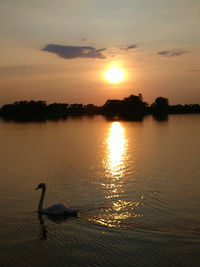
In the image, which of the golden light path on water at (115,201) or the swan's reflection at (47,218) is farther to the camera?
the golden light path on water at (115,201)

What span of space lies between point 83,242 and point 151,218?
280cm

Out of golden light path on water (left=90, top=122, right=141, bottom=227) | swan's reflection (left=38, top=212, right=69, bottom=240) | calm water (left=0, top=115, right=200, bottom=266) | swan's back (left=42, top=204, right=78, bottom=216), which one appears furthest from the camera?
swan's back (left=42, top=204, right=78, bottom=216)

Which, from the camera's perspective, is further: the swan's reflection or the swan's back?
the swan's back

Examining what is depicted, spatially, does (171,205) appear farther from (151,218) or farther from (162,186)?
(162,186)

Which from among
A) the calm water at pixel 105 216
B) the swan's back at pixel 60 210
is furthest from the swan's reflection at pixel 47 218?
the swan's back at pixel 60 210

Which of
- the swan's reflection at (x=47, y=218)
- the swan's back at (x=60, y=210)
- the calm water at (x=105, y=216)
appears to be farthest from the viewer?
the swan's back at (x=60, y=210)

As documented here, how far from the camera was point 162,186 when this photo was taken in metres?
15.1

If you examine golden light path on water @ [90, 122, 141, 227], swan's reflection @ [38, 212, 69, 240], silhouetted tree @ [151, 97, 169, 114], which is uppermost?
silhouetted tree @ [151, 97, 169, 114]

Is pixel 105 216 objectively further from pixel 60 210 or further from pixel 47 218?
pixel 47 218

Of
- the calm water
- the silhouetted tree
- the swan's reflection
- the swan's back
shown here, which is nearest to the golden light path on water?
the calm water

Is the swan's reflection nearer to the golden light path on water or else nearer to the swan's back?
the swan's back

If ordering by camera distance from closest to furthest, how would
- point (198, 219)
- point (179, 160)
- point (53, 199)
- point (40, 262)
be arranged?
point (40, 262)
point (198, 219)
point (53, 199)
point (179, 160)

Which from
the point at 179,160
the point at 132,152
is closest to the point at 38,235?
the point at 179,160

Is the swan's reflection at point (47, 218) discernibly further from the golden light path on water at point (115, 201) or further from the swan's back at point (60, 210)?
the golden light path on water at point (115, 201)
